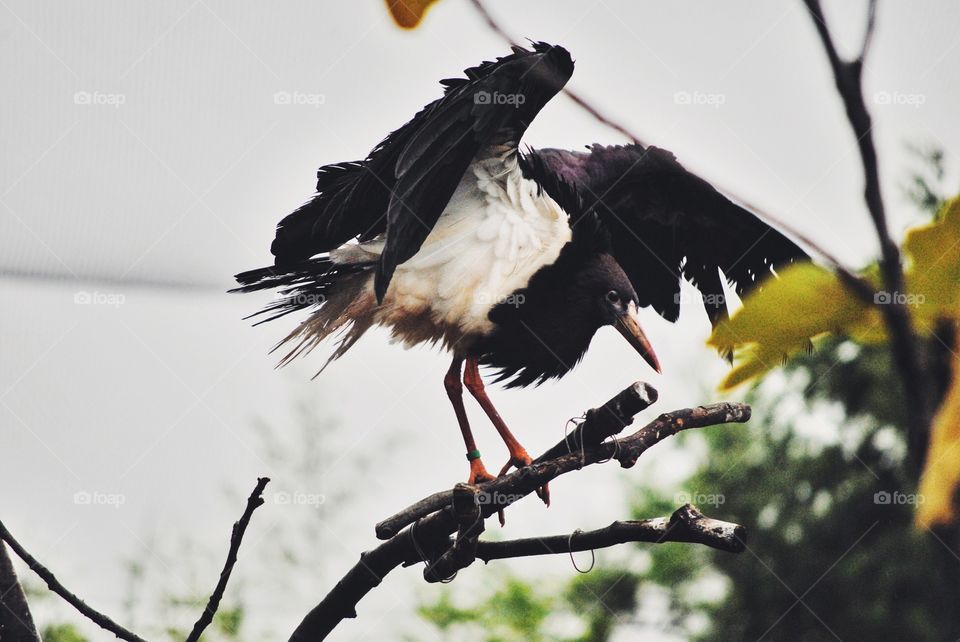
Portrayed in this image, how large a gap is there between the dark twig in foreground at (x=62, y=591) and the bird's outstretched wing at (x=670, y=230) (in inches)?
72.4

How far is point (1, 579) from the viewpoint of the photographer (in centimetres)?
181

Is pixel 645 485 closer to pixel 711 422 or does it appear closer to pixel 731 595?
pixel 731 595

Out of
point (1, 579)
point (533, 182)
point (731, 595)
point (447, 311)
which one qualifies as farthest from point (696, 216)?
point (731, 595)

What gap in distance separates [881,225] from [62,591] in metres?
1.53

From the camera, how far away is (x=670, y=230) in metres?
3.21

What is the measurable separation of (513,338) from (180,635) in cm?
620

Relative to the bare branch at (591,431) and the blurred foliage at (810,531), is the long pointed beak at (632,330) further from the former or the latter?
the blurred foliage at (810,531)

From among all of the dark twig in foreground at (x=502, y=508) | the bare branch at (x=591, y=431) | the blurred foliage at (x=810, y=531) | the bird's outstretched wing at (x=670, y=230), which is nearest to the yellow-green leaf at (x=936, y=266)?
the dark twig in foreground at (x=502, y=508)

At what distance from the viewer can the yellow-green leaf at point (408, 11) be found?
0.87 metres

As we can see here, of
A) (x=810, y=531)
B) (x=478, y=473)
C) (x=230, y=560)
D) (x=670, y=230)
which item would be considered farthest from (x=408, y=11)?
(x=810, y=531)

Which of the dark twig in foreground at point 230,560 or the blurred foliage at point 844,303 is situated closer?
the blurred foliage at point 844,303

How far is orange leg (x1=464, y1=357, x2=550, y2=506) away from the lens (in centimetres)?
251

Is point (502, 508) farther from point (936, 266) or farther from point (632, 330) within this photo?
point (936, 266)

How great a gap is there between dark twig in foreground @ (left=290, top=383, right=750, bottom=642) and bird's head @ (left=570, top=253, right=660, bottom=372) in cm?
88
